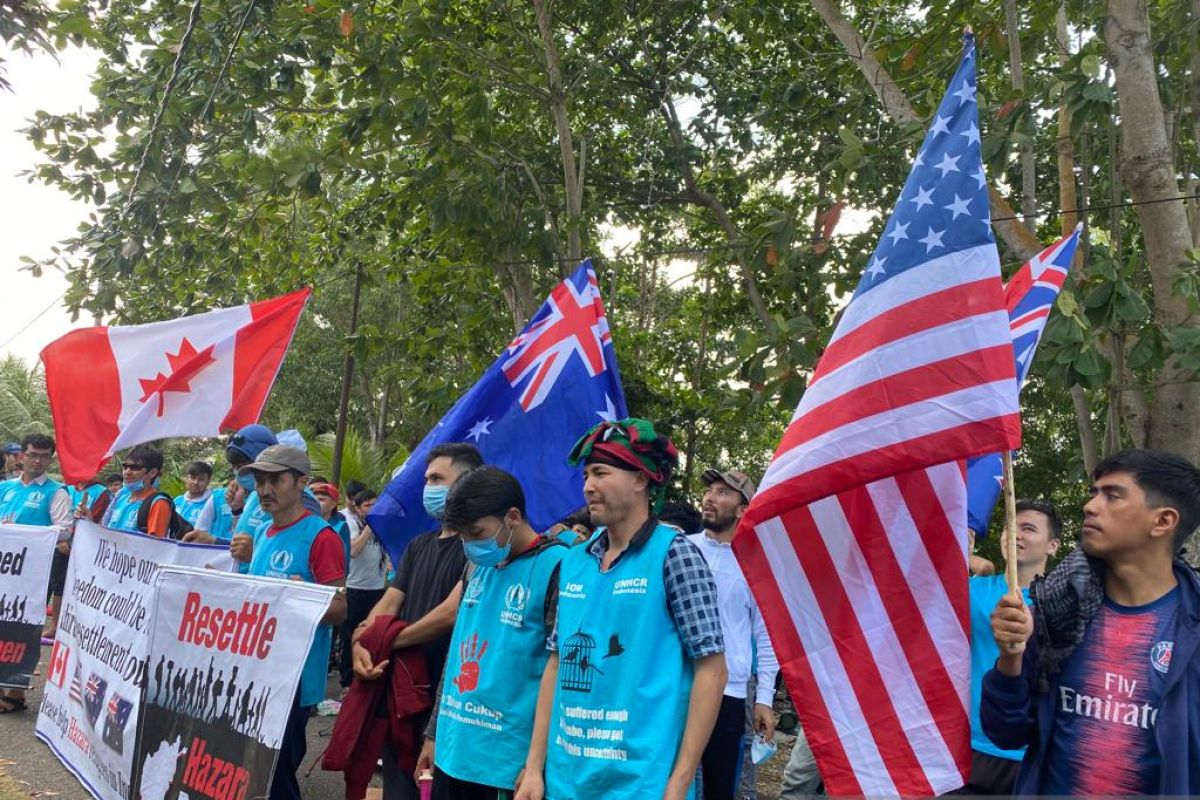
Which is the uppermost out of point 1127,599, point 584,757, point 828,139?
point 828,139

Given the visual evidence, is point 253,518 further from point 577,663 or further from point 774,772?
point 774,772

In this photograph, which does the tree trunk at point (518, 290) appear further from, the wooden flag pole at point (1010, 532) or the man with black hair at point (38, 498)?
the wooden flag pole at point (1010, 532)

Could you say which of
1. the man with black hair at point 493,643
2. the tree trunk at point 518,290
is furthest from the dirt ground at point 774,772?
the tree trunk at point 518,290

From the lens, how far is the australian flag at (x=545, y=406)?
18.1ft

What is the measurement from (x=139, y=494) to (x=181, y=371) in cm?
289

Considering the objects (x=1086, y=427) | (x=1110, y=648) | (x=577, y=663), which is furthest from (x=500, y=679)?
(x=1086, y=427)

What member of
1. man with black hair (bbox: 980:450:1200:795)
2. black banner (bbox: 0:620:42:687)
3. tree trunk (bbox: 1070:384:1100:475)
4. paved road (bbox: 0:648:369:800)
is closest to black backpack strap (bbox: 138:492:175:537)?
black banner (bbox: 0:620:42:687)

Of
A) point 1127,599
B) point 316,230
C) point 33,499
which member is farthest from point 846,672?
point 316,230

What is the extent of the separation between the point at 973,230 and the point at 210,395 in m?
4.58

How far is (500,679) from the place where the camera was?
3.84 meters

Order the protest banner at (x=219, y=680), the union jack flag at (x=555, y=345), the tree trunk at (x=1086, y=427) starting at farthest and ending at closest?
the tree trunk at (x=1086, y=427) < the union jack flag at (x=555, y=345) < the protest banner at (x=219, y=680)

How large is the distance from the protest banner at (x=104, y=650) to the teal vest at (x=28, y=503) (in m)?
2.84

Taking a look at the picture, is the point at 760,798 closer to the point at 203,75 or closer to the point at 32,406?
the point at 203,75

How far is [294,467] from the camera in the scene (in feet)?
16.8
